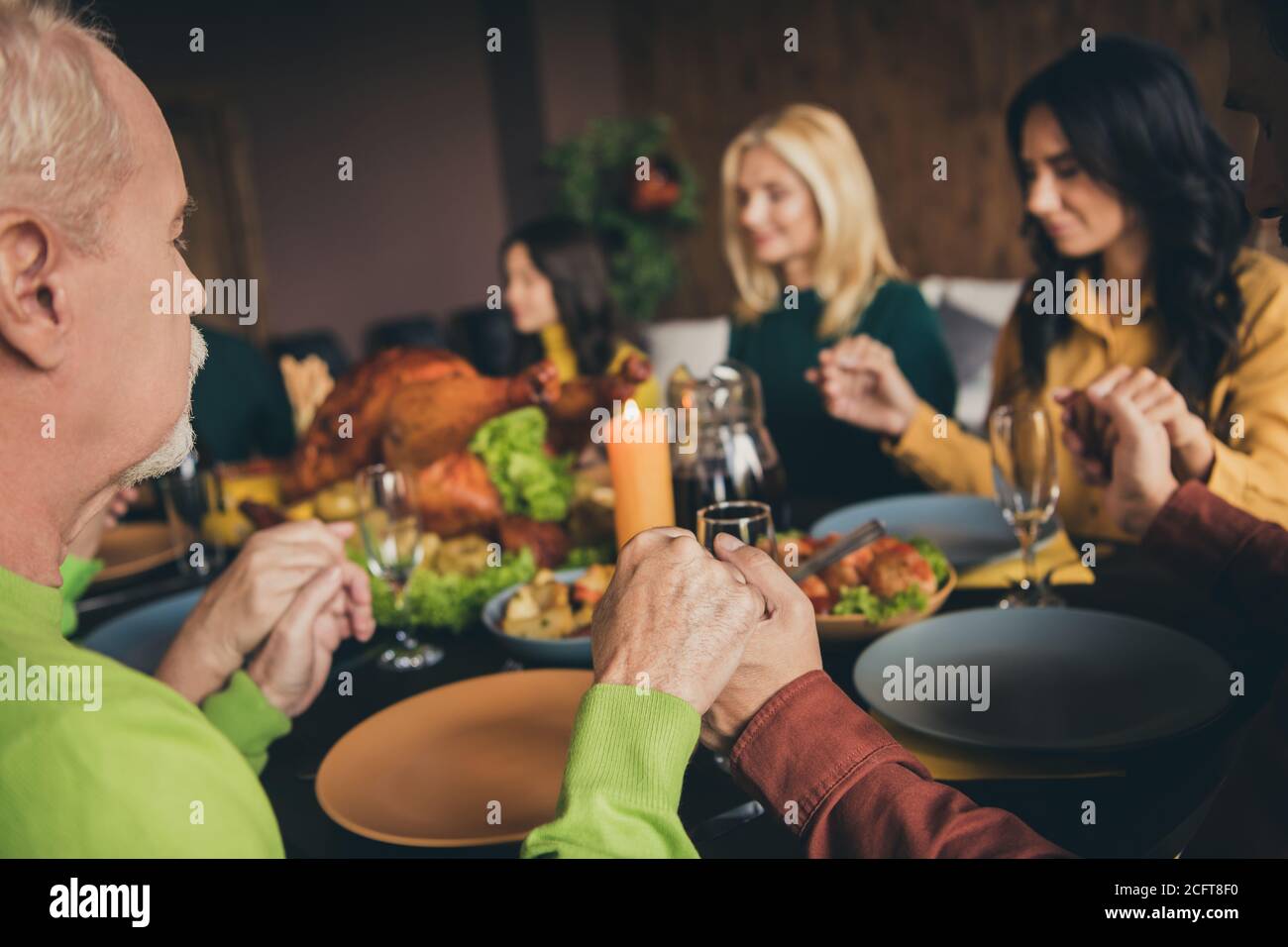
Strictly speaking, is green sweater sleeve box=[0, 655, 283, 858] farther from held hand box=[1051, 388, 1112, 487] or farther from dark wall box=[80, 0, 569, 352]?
dark wall box=[80, 0, 569, 352]

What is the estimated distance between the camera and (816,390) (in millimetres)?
2713

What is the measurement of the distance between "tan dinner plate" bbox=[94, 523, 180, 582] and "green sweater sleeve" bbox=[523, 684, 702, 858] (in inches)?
49.7

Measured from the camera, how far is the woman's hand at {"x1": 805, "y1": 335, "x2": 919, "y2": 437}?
1837 mm

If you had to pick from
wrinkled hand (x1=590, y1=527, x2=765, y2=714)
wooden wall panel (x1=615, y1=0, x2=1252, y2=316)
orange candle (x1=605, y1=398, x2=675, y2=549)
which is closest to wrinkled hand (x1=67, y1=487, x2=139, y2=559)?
orange candle (x1=605, y1=398, x2=675, y2=549)

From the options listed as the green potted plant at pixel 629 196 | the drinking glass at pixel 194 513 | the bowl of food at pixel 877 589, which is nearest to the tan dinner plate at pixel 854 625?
the bowl of food at pixel 877 589

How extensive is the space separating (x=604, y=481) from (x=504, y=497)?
16 centimetres

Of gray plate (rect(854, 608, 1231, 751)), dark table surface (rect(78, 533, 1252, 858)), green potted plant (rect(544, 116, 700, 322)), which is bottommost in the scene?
dark table surface (rect(78, 533, 1252, 858))

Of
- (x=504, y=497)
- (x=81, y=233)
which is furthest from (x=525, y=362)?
(x=81, y=233)

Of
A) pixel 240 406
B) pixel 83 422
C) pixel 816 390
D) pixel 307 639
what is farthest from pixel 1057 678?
pixel 240 406

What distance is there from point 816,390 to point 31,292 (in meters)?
2.25

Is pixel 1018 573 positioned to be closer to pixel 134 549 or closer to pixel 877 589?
pixel 877 589

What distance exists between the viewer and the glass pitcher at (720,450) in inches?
57.2

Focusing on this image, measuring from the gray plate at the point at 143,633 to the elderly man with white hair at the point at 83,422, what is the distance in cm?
64
